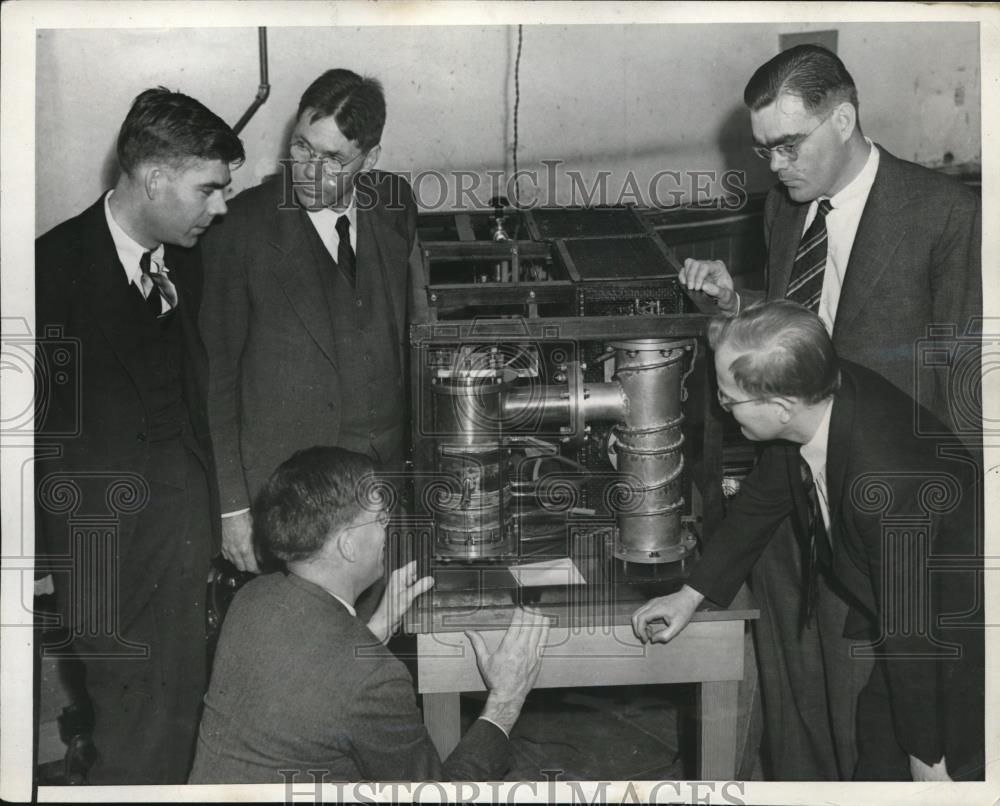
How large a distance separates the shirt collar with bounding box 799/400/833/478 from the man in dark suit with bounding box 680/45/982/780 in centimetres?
22

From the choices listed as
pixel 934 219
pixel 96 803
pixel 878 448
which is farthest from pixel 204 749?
pixel 934 219

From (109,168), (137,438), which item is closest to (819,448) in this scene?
(137,438)

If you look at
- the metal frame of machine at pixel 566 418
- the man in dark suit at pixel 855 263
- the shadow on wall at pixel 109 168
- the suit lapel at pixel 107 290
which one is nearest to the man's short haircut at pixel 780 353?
the metal frame of machine at pixel 566 418

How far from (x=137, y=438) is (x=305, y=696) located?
2.36 feet

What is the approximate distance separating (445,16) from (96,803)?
1757 millimetres

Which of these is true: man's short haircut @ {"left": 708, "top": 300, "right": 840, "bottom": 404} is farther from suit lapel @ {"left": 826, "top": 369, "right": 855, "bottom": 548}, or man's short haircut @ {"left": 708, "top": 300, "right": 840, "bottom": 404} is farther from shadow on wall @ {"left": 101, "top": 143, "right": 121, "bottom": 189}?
shadow on wall @ {"left": 101, "top": 143, "right": 121, "bottom": 189}

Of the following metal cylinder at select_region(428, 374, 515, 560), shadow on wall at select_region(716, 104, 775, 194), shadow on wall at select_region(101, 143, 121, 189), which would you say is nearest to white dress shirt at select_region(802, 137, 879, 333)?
shadow on wall at select_region(716, 104, 775, 194)

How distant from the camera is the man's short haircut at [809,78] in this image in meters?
2.16

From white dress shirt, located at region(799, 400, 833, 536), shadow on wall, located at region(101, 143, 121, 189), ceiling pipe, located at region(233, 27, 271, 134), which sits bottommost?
white dress shirt, located at region(799, 400, 833, 536)

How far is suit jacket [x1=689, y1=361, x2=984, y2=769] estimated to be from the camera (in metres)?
2.05

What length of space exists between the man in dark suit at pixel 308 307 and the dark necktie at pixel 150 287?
0.32ft

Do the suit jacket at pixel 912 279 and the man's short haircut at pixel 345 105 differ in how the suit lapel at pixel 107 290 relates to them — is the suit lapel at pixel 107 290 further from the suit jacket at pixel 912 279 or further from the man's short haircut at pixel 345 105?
the suit jacket at pixel 912 279

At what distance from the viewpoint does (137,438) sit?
219cm

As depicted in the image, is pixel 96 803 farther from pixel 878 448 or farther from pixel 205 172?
pixel 878 448
